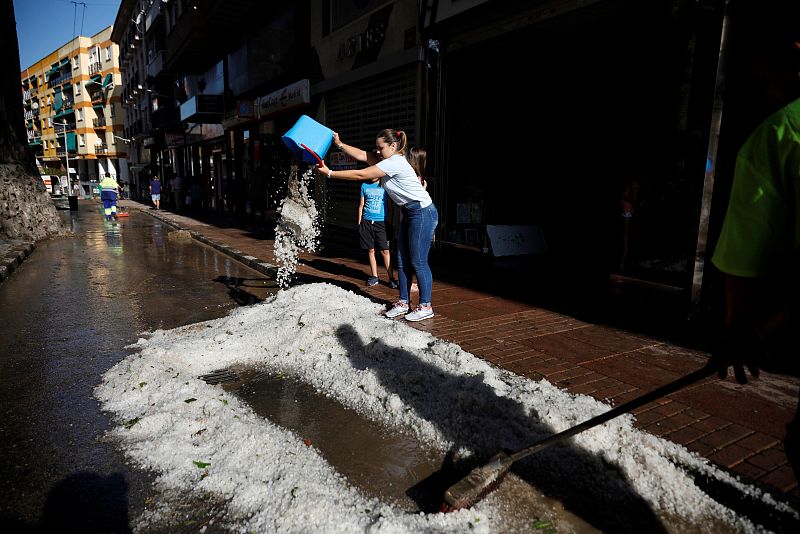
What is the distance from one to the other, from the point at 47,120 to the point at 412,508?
87.4 m

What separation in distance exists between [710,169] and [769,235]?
4.07m

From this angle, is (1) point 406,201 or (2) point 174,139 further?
(2) point 174,139

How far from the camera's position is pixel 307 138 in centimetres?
457

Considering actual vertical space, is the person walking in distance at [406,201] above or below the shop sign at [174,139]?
below

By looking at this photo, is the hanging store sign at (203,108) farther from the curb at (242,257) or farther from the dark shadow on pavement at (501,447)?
the dark shadow on pavement at (501,447)

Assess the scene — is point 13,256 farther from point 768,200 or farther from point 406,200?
point 768,200

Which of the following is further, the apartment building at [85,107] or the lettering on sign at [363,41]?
the apartment building at [85,107]

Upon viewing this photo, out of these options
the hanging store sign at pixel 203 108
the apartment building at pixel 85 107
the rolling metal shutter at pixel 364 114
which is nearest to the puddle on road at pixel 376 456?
the rolling metal shutter at pixel 364 114

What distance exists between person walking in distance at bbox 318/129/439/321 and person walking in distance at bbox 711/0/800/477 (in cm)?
326

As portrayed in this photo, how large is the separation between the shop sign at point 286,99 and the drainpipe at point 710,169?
37.9 feet

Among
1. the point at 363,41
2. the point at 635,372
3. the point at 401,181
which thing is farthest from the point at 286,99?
the point at 635,372

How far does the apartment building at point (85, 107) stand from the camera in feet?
188

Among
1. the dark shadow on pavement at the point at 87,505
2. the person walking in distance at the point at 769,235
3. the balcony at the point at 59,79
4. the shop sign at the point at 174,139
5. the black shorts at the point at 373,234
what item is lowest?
the dark shadow on pavement at the point at 87,505

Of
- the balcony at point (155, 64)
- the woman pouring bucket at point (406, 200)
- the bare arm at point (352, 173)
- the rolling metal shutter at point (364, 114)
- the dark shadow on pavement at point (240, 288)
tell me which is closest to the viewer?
the bare arm at point (352, 173)
